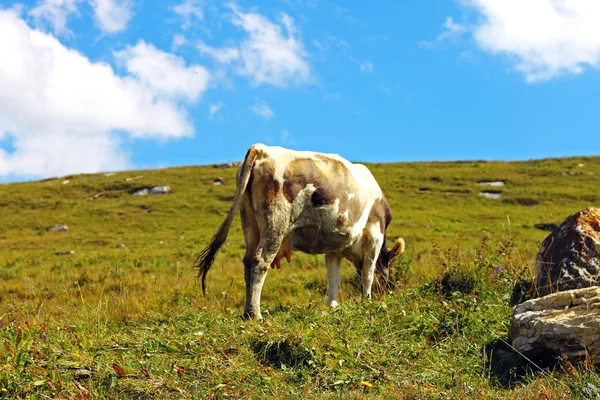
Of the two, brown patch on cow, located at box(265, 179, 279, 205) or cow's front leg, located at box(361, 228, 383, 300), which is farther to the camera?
cow's front leg, located at box(361, 228, 383, 300)

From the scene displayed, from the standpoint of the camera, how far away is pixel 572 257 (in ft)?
32.0

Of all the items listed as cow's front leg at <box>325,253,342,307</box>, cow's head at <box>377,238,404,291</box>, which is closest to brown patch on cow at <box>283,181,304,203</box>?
cow's front leg at <box>325,253,342,307</box>

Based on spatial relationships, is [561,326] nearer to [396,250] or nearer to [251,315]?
[251,315]

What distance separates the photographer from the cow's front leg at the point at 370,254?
35.4 ft

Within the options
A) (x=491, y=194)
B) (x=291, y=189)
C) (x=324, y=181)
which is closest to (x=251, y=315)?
(x=291, y=189)

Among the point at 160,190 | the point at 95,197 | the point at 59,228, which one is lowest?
the point at 59,228

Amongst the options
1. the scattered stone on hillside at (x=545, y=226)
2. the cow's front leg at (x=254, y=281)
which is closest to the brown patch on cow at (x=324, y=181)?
the cow's front leg at (x=254, y=281)

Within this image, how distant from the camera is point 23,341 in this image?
6844mm

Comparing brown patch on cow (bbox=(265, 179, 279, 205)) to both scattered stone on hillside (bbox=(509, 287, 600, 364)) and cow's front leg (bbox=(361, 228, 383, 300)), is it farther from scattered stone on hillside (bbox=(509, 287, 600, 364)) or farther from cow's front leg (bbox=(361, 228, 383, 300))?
scattered stone on hillside (bbox=(509, 287, 600, 364))

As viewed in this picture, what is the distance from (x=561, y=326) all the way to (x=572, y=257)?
3.06 metres

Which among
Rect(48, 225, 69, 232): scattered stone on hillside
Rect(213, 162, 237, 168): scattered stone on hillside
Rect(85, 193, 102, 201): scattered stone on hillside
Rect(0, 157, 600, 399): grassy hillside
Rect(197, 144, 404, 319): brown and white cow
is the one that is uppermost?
Rect(213, 162, 237, 168): scattered stone on hillside

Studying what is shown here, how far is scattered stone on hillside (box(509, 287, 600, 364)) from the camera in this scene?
6922 mm

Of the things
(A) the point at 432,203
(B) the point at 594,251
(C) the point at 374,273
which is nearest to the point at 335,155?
(C) the point at 374,273

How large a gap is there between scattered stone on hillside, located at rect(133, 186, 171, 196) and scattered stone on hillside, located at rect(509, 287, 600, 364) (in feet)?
141
